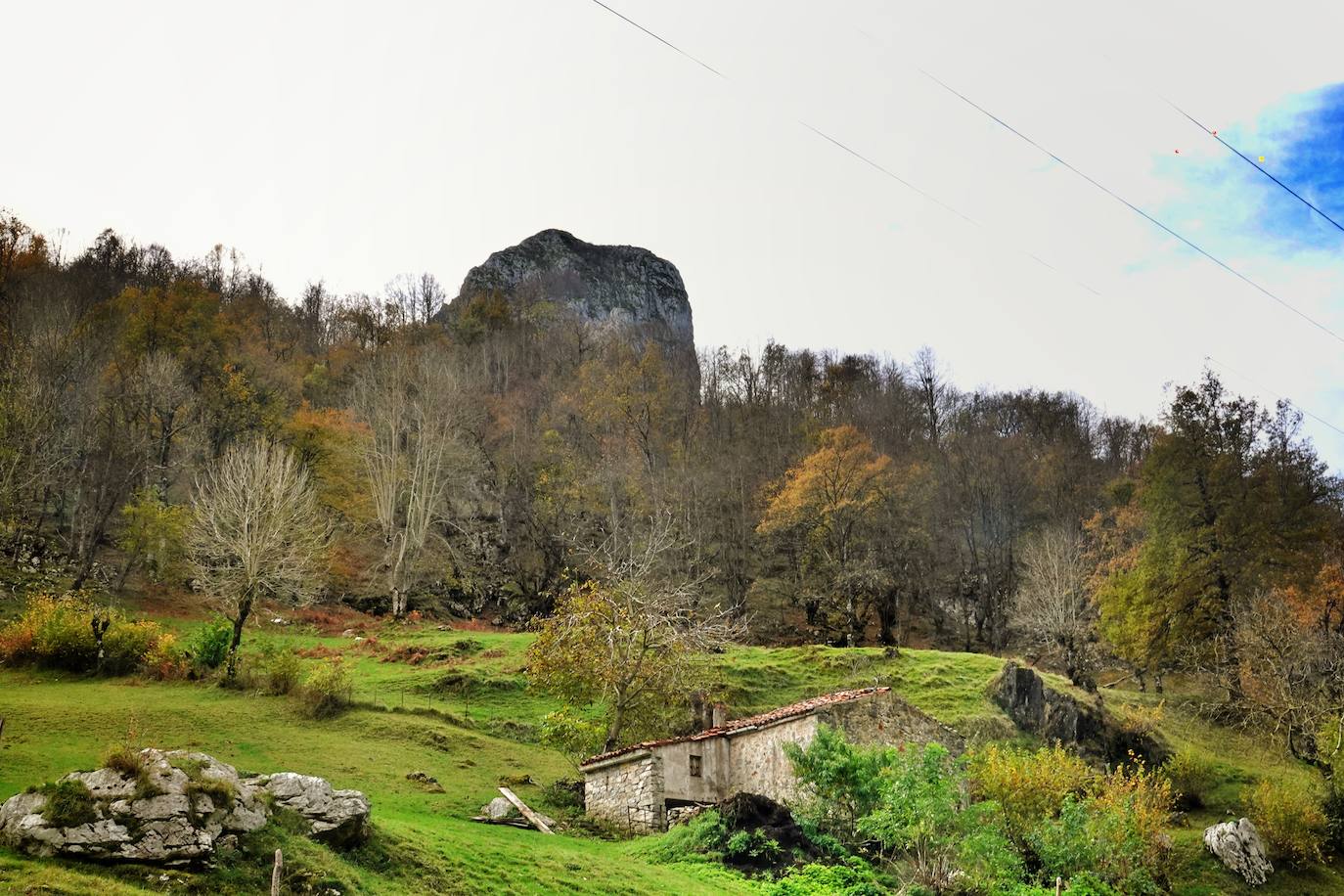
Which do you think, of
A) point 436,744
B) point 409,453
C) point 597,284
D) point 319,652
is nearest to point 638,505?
point 409,453

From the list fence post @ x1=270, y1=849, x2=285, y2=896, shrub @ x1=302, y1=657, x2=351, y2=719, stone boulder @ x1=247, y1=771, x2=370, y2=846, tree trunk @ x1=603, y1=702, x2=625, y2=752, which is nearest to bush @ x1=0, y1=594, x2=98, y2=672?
shrub @ x1=302, y1=657, x2=351, y2=719

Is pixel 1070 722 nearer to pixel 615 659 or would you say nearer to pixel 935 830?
pixel 935 830

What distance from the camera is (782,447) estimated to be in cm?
6412

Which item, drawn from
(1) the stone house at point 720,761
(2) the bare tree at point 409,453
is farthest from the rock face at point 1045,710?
(2) the bare tree at point 409,453

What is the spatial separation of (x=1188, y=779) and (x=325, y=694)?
28.3m

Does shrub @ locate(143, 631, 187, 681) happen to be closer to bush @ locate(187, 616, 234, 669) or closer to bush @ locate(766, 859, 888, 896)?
bush @ locate(187, 616, 234, 669)

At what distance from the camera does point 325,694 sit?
27.4 meters

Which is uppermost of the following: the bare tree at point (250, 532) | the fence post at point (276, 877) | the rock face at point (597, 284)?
the rock face at point (597, 284)

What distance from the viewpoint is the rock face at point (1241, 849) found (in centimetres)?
2642

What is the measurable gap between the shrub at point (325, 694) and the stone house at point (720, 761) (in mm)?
8314

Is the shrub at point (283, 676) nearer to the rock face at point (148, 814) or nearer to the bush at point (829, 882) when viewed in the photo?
the rock face at point (148, 814)

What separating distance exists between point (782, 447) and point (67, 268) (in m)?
51.0

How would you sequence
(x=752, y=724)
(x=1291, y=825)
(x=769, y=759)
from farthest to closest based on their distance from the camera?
(x=1291, y=825)
(x=752, y=724)
(x=769, y=759)

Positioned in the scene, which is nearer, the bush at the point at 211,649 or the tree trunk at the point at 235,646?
the tree trunk at the point at 235,646
